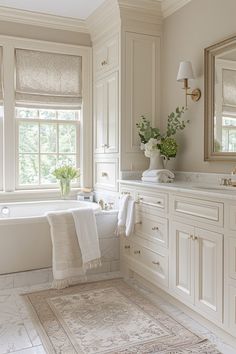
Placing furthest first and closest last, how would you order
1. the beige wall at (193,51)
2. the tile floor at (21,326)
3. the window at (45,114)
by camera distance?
the window at (45,114) → the beige wall at (193,51) → the tile floor at (21,326)

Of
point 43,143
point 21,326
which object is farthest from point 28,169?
point 21,326

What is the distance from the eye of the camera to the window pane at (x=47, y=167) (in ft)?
13.2

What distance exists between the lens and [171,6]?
3.29 meters

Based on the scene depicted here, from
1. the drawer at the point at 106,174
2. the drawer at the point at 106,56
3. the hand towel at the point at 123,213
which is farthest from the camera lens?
the drawer at the point at 106,174

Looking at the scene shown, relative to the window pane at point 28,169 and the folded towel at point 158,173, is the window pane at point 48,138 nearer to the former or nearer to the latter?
the window pane at point 28,169

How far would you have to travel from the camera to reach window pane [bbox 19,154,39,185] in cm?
390

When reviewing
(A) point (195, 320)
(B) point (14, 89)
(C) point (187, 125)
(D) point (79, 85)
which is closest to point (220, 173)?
(C) point (187, 125)

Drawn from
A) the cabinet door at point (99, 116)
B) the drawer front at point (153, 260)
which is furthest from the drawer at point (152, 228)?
the cabinet door at point (99, 116)

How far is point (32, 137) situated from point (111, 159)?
3.31 ft

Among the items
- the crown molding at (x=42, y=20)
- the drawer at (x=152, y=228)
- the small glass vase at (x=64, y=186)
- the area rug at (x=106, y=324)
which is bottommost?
the area rug at (x=106, y=324)

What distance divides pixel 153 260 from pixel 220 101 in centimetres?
139

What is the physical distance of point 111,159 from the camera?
143 inches

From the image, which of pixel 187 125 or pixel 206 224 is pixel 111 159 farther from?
pixel 206 224

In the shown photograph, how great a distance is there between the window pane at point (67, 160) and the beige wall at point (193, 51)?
125 centimetres
